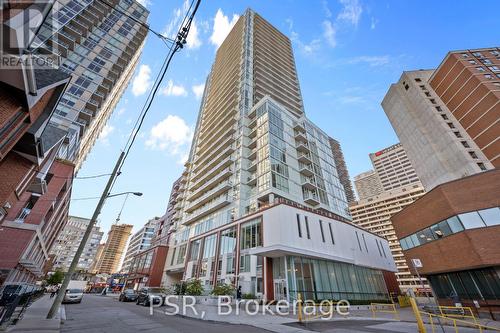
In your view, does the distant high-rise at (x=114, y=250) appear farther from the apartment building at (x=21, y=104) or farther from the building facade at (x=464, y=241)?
the building facade at (x=464, y=241)

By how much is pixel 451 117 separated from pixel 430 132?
17.9 feet

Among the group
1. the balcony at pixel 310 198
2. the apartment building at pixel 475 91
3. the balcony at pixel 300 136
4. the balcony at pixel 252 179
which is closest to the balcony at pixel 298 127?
the balcony at pixel 300 136

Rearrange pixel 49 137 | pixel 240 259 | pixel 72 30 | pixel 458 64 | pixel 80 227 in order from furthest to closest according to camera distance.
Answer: pixel 80 227, pixel 458 64, pixel 72 30, pixel 240 259, pixel 49 137

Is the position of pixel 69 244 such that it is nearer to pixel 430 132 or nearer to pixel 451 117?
pixel 430 132

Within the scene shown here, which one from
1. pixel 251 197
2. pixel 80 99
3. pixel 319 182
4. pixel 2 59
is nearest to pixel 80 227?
pixel 80 99

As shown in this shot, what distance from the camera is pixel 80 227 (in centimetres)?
10981

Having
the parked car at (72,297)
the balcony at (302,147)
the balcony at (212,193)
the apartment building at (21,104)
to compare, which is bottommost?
the parked car at (72,297)

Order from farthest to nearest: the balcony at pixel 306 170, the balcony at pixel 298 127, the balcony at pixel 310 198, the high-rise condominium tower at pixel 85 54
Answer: the balcony at pixel 298 127 < the balcony at pixel 306 170 < the balcony at pixel 310 198 < the high-rise condominium tower at pixel 85 54

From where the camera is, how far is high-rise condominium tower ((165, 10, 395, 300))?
24.3 metres

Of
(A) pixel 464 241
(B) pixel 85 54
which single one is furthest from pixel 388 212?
(B) pixel 85 54

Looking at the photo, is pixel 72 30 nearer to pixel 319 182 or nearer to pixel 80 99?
pixel 80 99

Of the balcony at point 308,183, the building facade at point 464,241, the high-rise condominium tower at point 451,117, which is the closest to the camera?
the building facade at point 464,241

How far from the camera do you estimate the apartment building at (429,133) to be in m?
41.1

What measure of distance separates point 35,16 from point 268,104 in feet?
138
